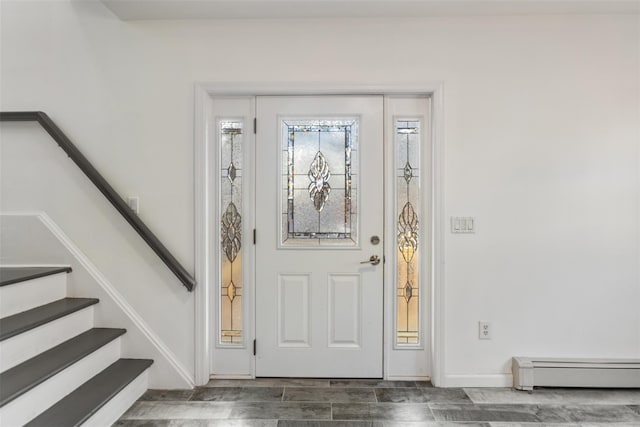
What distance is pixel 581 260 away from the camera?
2312 millimetres

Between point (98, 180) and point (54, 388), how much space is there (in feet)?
3.90

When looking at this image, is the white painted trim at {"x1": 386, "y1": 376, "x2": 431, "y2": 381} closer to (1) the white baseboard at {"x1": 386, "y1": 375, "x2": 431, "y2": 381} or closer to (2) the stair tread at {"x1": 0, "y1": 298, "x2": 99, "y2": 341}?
(1) the white baseboard at {"x1": 386, "y1": 375, "x2": 431, "y2": 381}

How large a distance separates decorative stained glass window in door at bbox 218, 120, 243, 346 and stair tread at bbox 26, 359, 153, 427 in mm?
551

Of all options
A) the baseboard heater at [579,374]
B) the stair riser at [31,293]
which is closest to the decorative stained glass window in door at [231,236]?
the stair riser at [31,293]

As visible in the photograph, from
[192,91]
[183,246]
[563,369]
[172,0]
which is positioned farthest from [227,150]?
[563,369]

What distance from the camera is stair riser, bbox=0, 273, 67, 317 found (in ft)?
6.14

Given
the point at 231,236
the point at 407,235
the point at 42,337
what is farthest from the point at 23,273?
the point at 407,235

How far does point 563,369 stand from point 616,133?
1.57 metres

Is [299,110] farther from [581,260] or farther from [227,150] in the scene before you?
[581,260]

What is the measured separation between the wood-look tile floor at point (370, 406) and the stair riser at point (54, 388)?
325 millimetres

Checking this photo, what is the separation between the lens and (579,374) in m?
2.25

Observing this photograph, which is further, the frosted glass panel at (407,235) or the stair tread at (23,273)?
the frosted glass panel at (407,235)

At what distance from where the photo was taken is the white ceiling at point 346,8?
6.98ft

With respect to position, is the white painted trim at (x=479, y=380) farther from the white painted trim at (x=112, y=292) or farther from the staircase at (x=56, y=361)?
the staircase at (x=56, y=361)
